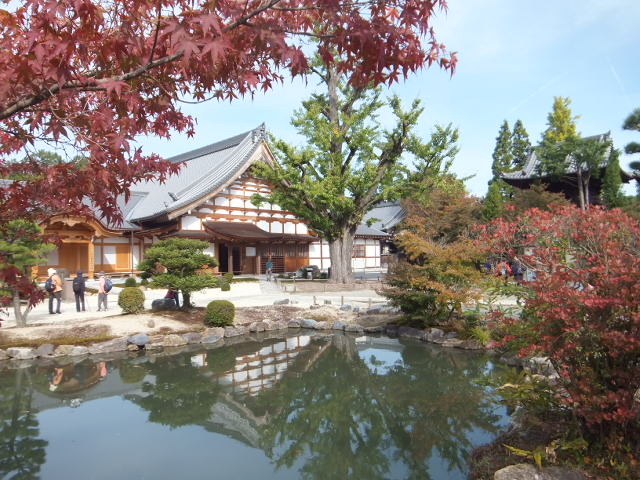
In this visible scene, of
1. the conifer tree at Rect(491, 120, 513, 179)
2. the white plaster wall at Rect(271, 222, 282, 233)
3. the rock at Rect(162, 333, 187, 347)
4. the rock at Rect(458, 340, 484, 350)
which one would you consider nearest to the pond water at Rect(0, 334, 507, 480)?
the rock at Rect(458, 340, 484, 350)

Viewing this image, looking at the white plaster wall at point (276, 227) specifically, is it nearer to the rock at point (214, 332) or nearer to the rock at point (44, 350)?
the rock at point (214, 332)

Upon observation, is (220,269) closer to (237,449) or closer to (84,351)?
(84,351)

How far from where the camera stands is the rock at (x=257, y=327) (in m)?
11.9

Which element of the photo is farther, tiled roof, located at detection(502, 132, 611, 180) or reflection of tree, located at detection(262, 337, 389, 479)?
tiled roof, located at detection(502, 132, 611, 180)

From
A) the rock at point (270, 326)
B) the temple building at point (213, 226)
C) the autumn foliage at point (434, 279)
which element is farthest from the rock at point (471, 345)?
the temple building at point (213, 226)

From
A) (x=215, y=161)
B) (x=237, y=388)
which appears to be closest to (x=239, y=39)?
(x=237, y=388)

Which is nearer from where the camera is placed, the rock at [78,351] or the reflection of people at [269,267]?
the rock at [78,351]

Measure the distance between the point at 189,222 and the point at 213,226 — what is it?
1291 mm

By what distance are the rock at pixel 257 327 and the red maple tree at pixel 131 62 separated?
894 centimetres

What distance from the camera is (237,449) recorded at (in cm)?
505

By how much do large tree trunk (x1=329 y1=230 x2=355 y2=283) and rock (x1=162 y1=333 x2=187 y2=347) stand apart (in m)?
10.8

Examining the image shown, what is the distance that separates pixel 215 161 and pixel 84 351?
67.2ft

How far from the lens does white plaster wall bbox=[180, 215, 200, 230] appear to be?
23328 millimetres

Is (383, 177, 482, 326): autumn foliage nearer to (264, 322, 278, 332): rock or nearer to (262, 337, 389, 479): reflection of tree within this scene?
(262, 337, 389, 479): reflection of tree
